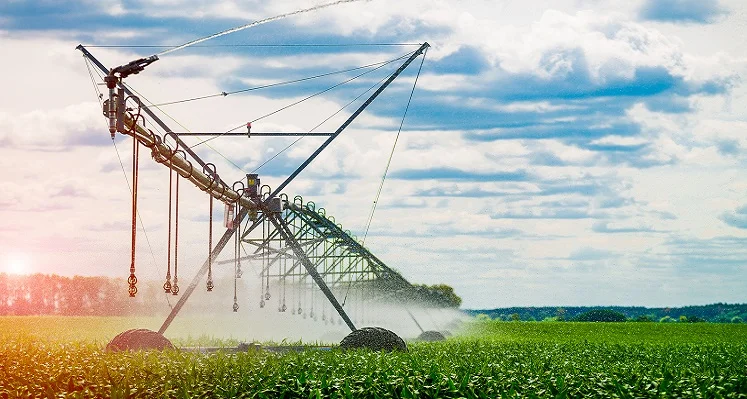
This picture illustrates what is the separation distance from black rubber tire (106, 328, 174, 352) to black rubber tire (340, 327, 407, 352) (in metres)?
4.57

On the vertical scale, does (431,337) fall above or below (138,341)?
above

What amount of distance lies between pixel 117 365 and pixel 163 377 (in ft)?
6.08

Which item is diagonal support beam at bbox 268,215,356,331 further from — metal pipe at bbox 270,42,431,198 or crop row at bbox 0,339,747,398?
crop row at bbox 0,339,747,398

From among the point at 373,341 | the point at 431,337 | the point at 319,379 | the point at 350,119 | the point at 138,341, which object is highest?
the point at 350,119

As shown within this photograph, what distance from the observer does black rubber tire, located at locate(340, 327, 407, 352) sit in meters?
24.4

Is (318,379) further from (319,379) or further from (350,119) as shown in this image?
(350,119)

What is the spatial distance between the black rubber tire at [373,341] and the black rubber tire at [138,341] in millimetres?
4572

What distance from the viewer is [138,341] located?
79.1ft

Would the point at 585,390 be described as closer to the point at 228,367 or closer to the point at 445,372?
the point at 445,372

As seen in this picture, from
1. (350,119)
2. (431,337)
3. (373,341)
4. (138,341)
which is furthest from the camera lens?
(431,337)

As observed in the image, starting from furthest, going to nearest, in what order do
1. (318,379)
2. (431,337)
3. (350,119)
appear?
1. (431,337)
2. (350,119)
3. (318,379)

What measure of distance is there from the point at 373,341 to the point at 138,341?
5.84m

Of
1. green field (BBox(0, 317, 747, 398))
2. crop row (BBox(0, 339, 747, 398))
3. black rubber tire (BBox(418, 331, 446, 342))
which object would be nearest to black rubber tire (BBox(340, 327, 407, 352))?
green field (BBox(0, 317, 747, 398))

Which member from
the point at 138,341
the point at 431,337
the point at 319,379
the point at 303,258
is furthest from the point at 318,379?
the point at 431,337
